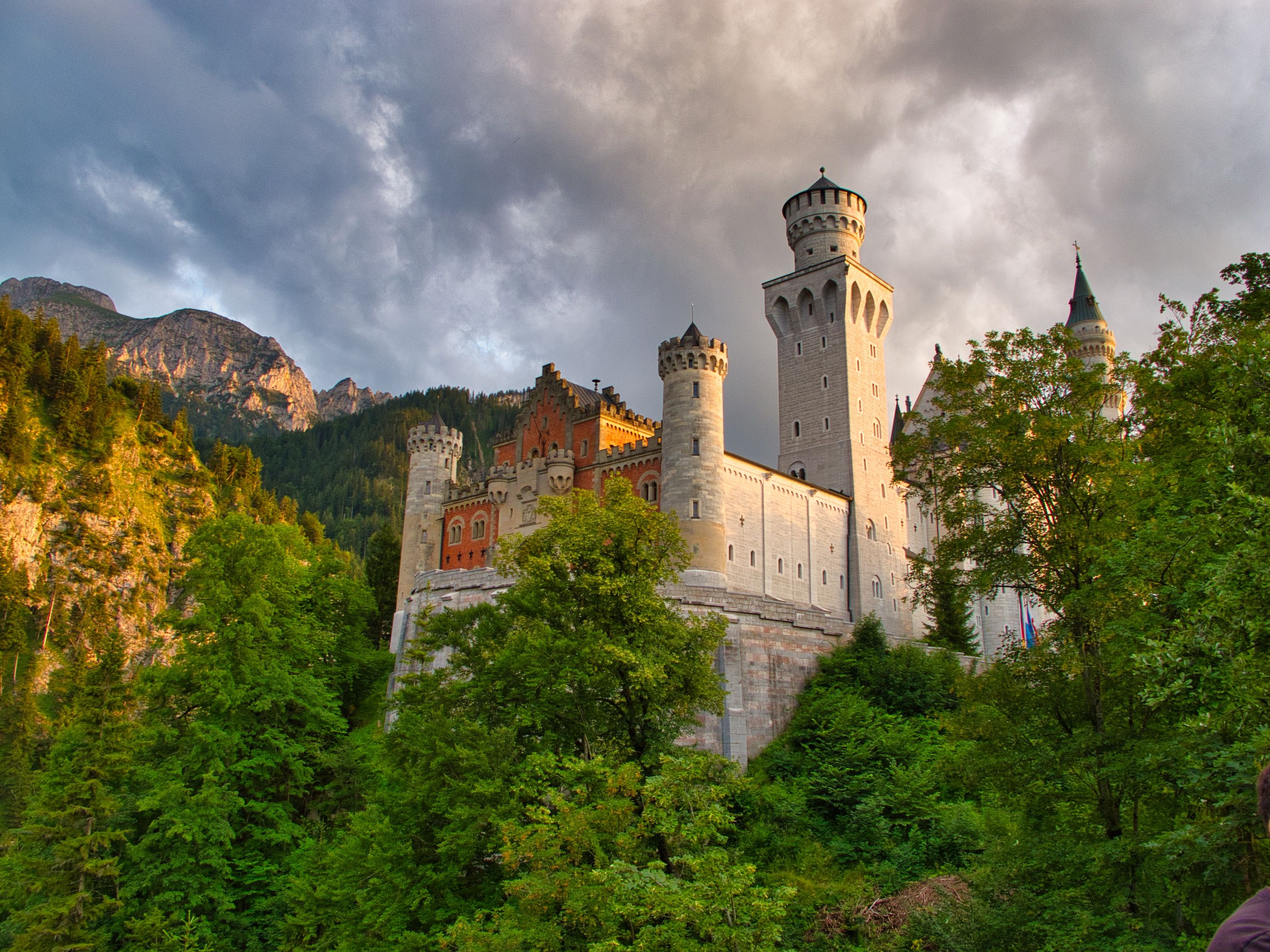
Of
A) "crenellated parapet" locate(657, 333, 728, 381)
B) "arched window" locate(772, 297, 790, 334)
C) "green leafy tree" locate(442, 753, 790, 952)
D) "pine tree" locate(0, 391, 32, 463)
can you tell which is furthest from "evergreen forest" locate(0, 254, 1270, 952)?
"pine tree" locate(0, 391, 32, 463)

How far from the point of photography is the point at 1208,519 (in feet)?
39.9

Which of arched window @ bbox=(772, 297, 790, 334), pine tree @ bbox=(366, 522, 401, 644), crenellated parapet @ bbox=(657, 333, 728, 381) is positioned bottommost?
pine tree @ bbox=(366, 522, 401, 644)

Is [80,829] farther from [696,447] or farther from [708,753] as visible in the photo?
[696,447]

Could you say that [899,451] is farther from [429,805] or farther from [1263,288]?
[429,805]

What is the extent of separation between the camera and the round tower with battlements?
56.8 metres

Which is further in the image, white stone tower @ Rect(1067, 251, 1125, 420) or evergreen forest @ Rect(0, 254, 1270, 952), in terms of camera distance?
white stone tower @ Rect(1067, 251, 1125, 420)

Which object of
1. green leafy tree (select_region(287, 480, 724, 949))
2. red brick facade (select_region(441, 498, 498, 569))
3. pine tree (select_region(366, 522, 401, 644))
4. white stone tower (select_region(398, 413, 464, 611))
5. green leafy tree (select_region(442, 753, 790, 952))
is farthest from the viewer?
pine tree (select_region(366, 522, 401, 644))

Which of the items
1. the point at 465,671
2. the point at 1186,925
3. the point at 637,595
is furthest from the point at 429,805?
the point at 1186,925

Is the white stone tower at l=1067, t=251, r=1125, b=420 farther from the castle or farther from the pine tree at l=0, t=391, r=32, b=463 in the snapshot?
the pine tree at l=0, t=391, r=32, b=463

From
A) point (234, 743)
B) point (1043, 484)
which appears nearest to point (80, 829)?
point (234, 743)

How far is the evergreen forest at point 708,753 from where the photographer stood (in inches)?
541

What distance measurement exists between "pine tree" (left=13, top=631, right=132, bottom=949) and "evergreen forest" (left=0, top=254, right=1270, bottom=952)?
0.38 feet

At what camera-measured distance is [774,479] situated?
159ft

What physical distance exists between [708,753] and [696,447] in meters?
26.7
